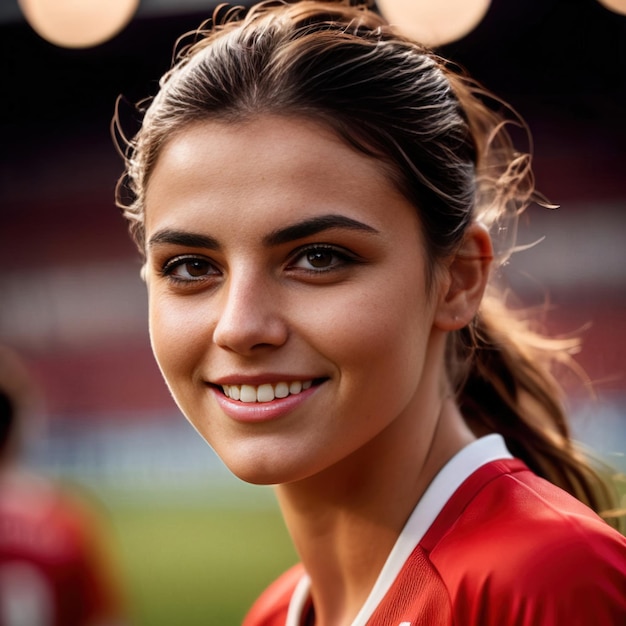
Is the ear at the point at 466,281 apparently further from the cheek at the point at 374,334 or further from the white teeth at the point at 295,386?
the white teeth at the point at 295,386

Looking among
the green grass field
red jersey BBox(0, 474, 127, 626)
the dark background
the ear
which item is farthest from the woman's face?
the green grass field

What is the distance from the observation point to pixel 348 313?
126 centimetres

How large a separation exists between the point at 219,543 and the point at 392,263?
7894 mm

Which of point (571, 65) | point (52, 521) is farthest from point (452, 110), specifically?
point (571, 65)

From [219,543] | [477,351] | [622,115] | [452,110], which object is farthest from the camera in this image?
[219,543]

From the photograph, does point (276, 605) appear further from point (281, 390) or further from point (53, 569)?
point (53, 569)

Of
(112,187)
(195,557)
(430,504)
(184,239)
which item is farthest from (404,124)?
(112,187)

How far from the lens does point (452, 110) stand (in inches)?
59.3

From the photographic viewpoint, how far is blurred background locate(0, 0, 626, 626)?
22.7ft

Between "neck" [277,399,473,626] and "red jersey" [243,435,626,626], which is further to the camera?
"neck" [277,399,473,626]

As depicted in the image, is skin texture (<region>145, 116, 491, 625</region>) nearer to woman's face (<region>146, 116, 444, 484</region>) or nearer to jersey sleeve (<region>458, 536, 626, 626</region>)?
woman's face (<region>146, 116, 444, 484</region>)

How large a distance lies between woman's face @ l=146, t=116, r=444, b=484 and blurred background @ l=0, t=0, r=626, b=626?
4.43 metres

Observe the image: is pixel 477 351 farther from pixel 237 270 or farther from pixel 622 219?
pixel 622 219

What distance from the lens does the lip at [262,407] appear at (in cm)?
129
